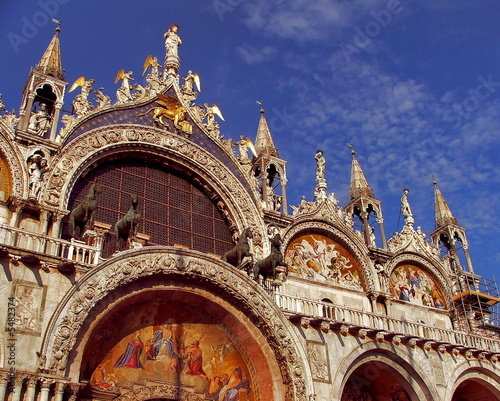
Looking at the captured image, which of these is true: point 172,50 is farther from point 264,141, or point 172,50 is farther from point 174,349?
point 174,349

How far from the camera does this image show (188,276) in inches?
634

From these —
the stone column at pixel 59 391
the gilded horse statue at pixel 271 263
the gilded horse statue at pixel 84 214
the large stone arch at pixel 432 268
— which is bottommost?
the stone column at pixel 59 391

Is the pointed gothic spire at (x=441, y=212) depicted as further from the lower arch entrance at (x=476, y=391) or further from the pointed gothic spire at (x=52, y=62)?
the pointed gothic spire at (x=52, y=62)

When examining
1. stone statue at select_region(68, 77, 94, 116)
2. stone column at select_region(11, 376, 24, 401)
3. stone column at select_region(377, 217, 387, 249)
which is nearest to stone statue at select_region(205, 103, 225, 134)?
stone statue at select_region(68, 77, 94, 116)

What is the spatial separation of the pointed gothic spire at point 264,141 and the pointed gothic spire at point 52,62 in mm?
7847

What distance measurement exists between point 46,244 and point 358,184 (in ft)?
48.2

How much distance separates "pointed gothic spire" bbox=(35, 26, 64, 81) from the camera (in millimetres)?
19312

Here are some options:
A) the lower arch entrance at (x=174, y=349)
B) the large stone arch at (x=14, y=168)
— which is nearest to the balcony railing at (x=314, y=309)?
the lower arch entrance at (x=174, y=349)

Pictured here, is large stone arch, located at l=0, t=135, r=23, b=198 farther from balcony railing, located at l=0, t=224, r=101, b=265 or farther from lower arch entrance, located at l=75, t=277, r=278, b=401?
lower arch entrance, located at l=75, t=277, r=278, b=401

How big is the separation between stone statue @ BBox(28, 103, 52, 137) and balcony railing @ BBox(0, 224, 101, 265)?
13.3 feet

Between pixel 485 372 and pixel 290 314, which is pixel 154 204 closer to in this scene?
pixel 290 314

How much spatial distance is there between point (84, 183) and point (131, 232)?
127 inches

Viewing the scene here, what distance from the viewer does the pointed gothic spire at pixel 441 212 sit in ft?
91.0

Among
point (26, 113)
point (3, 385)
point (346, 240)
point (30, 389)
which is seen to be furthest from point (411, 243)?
point (3, 385)
